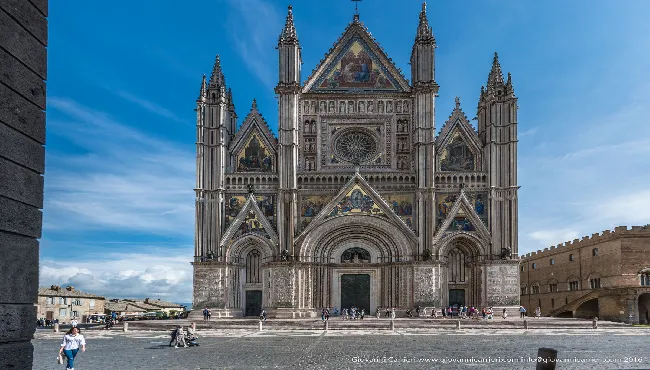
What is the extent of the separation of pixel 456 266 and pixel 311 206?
1159 cm

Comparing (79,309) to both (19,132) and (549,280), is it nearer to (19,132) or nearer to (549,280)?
(549,280)

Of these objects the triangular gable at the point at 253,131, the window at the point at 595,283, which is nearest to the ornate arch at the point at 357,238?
the triangular gable at the point at 253,131

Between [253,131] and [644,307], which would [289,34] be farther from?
[644,307]

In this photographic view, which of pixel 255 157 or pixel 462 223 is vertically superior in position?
pixel 255 157

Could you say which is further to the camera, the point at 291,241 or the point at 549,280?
the point at 549,280

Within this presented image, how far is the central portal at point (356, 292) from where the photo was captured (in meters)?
46.1

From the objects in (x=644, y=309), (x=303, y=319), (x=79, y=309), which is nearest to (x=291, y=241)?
(x=303, y=319)

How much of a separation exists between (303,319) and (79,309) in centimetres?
3554

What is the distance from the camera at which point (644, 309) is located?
4750 centimetres

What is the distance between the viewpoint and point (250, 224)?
1785 inches

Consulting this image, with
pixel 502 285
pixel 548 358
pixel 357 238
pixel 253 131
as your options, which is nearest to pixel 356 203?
pixel 357 238

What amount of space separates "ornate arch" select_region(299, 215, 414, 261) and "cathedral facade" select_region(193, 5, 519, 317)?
8 centimetres

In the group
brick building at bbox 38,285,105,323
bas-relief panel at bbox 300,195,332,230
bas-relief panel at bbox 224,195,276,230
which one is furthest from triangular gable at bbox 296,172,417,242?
brick building at bbox 38,285,105,323

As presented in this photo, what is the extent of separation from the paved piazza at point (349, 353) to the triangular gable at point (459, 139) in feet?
63.4
